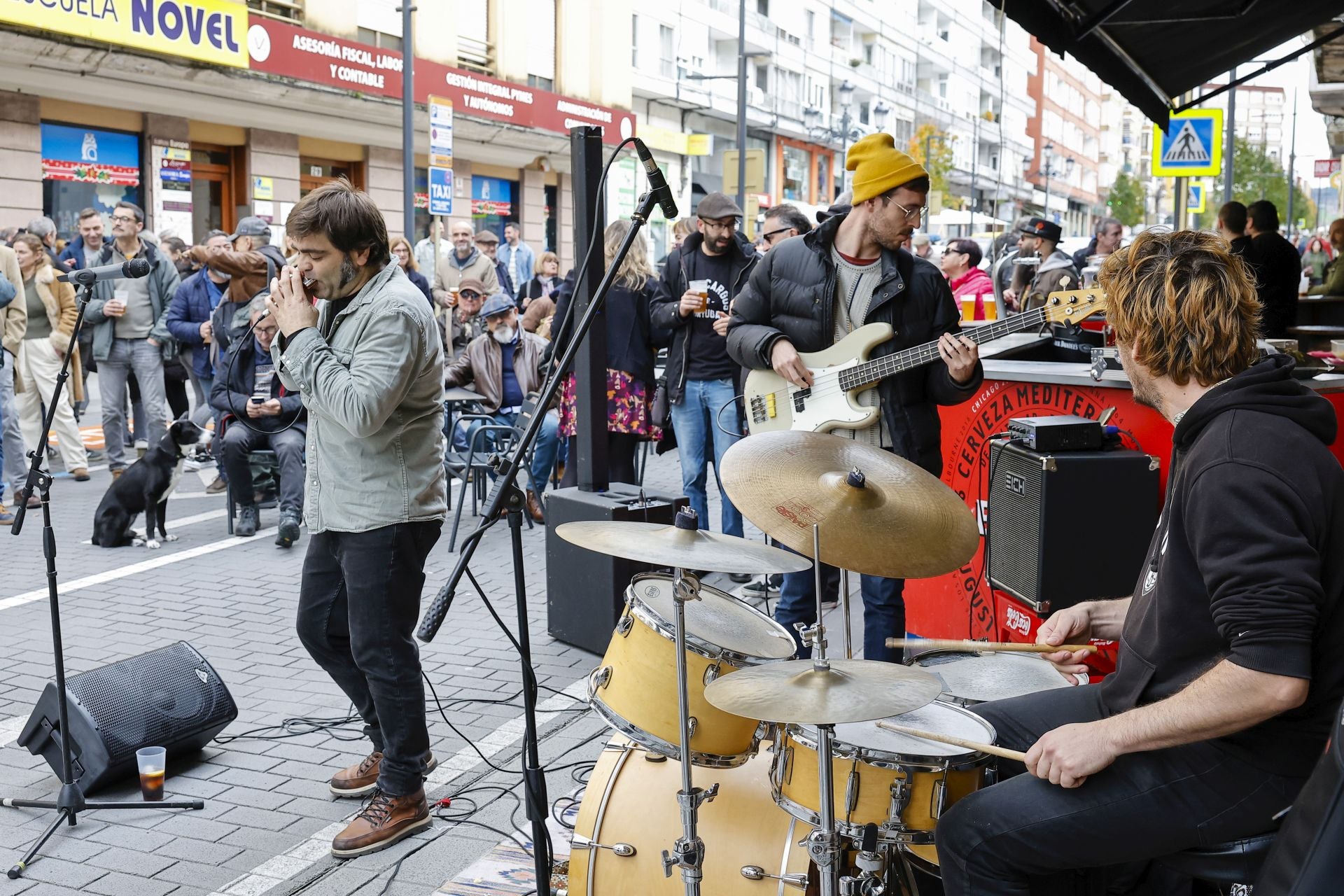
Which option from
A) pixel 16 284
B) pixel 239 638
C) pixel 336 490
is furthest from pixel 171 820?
pixel 16 284

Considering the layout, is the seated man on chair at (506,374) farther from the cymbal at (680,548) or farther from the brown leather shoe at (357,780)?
the cymbal at (680,548)

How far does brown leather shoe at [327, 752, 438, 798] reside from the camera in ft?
13.9

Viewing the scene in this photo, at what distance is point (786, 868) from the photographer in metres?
2.89

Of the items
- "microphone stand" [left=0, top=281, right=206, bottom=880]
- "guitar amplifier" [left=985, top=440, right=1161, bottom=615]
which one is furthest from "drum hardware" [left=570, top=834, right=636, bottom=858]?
"guitar amplifier" [left=985, top=440, right=1161, bottom=615]

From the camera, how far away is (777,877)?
2900 mm

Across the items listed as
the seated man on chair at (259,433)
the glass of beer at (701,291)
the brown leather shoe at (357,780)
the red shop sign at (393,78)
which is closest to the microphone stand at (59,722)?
the brown leather shoe at (357,780)

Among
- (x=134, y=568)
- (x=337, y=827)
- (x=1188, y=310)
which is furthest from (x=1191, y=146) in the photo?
(x=337, y=827)

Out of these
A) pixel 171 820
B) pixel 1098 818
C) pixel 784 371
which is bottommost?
pixel 171 820

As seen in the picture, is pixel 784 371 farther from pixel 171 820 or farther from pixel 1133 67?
pixel 1133 67

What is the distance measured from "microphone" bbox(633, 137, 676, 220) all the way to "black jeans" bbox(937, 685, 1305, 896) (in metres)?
1.65

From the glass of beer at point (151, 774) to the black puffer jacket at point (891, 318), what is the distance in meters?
2.59

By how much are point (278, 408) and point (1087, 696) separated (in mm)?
6267

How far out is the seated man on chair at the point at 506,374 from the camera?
8.55m

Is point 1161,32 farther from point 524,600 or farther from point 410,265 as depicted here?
point 524,600
